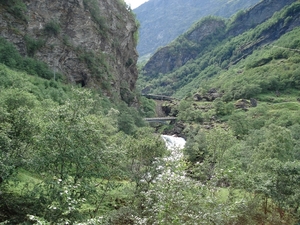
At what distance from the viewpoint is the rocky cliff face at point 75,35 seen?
5894 cm

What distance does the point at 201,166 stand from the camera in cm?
1547

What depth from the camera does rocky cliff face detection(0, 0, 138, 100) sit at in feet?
193

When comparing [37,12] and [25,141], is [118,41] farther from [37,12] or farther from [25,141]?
[25,141]

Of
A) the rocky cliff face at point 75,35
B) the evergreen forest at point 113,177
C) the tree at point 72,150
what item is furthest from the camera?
the rocky cliff face at point 75,35

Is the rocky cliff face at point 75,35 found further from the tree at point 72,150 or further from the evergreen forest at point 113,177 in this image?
the tree at point 72,150

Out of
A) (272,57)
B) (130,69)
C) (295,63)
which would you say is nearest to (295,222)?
(130,69)

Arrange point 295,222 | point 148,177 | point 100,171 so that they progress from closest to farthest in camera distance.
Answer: point 100,171 → point 148,177 → point 295,222

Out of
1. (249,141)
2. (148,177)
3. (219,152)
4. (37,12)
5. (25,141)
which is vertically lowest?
(249,141)

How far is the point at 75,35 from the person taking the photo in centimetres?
7081

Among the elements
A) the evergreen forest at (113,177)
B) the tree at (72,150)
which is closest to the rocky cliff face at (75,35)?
the evergreen forest at (113,177)

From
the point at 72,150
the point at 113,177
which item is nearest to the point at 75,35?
the point at 113,177

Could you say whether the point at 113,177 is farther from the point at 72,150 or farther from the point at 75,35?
the point at 75,35

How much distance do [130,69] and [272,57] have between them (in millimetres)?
104993

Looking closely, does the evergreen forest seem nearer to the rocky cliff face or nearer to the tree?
the tree
